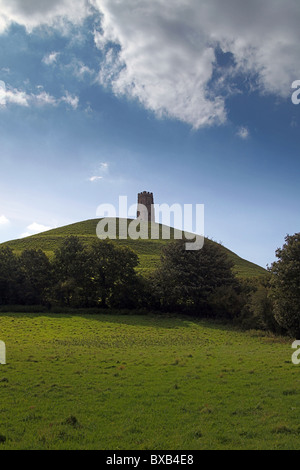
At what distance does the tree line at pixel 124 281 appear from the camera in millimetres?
56906

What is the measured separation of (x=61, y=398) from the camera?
606 inches

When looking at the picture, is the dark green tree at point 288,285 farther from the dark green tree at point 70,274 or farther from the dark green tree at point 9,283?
the dark green tree at point 9,283

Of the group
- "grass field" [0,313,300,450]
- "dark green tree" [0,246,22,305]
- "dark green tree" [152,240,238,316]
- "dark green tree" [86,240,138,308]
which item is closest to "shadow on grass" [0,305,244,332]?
"dark green tree" [152,240,238,316]

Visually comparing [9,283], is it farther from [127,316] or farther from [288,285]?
[288,285]

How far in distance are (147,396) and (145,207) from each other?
594 feet

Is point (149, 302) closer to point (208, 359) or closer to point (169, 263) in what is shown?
point (169, 263)

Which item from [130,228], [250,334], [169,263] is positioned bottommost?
[250,334]

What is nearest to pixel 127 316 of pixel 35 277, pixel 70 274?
pixel 70 274

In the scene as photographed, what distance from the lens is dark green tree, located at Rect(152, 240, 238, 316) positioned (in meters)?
56.4

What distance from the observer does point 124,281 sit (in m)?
60.9

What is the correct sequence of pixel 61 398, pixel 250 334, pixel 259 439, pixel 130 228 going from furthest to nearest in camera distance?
pixel 130 228 < pixel 250 334 < pixel 61 398 < pixel 259 439

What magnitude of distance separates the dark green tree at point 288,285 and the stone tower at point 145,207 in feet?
511
